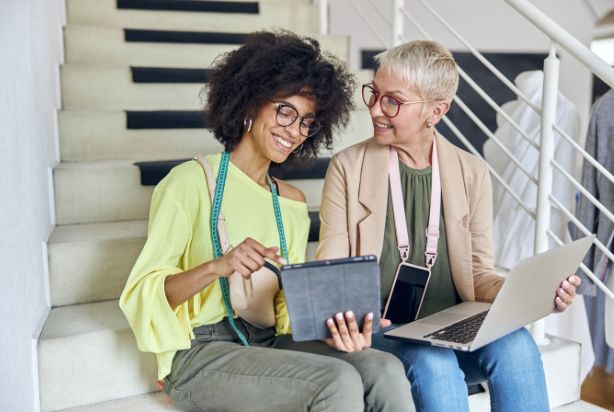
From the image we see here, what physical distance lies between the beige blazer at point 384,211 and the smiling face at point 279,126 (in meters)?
0.14

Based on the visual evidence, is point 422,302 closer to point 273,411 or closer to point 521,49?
point 273,411

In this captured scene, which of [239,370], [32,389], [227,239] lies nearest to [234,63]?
[227,239]

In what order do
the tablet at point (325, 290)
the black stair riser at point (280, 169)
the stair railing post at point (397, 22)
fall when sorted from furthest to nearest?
the stair railing post at point (397, 22), the black stair riser at point (280, 169), the tablet at point (325, 290)

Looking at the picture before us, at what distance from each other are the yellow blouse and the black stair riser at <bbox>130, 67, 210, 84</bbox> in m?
1.14

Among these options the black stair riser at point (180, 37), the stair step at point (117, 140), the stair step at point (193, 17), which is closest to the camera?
the stair step at point (117, 140)

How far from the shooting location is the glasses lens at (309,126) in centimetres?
153

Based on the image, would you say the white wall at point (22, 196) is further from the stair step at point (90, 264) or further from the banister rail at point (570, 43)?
the banister rail at point (570, 43)

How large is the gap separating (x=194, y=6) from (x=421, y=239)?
1.93 metres

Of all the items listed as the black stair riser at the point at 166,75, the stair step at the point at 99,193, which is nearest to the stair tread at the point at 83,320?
the stair step at the point at 99,193

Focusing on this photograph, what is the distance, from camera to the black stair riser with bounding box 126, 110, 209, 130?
2.35 metres

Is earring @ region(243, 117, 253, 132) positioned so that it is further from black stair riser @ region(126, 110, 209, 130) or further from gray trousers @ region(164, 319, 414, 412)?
black stair riser @ region(126, 110, 209, 130)

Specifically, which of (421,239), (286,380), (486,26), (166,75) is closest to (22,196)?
(286,380)

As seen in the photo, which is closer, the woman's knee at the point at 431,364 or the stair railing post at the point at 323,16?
the woman's knee at the point at 431,364

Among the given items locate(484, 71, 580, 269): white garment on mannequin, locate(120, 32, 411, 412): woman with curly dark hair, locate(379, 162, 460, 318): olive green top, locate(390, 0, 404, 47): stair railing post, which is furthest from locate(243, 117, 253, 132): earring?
locate(484, 71, 580, 269): white garment on mannequin
